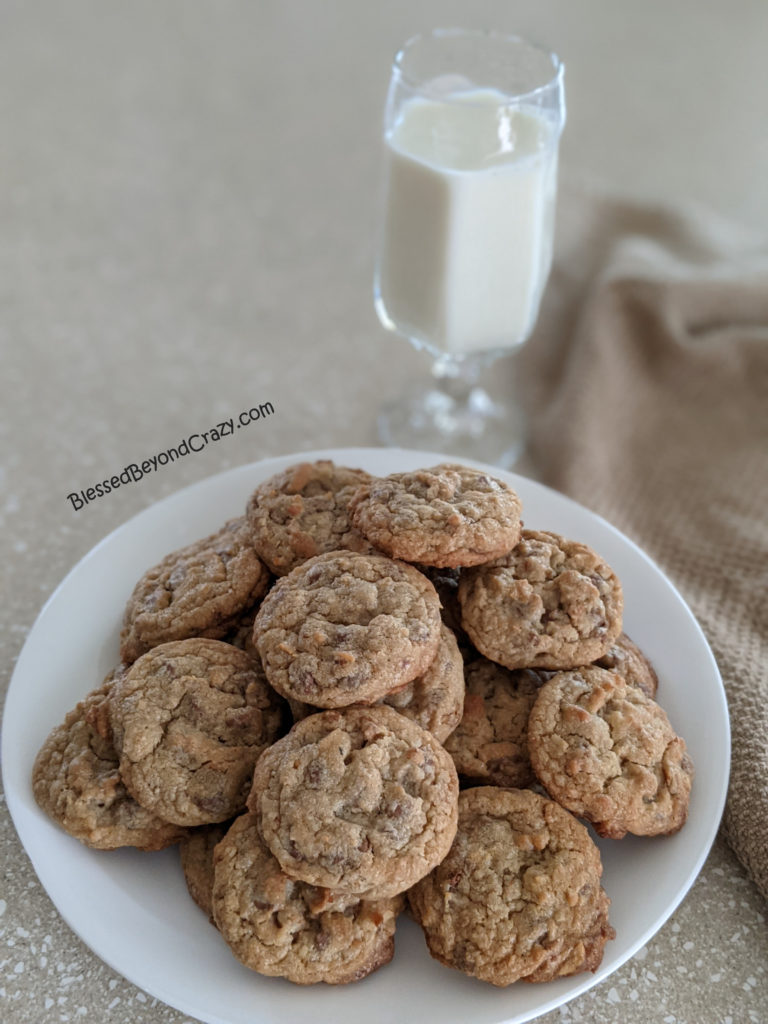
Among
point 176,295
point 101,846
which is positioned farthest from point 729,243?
point 101,846

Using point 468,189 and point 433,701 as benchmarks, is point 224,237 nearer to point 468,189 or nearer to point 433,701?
point 468,189

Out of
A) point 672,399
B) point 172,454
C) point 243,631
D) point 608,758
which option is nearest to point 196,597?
point 243,631

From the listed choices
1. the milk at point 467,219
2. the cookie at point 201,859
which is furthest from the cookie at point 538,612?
the milk at point 467,219

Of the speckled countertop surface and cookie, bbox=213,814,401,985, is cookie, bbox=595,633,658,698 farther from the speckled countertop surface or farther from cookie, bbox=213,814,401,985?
cookie, bbox=213,814,401,985

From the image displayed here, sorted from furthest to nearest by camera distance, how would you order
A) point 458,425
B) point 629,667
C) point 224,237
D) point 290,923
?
point 224,237 → point 458,425 → point 629,667 → point 290,923

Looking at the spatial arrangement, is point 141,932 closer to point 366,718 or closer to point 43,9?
point 366,718
